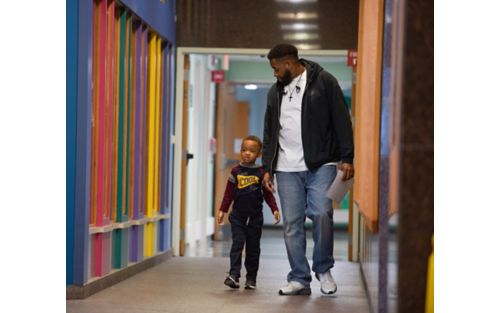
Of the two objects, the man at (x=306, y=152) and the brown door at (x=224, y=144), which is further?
the brown door at (x=224, y=144)

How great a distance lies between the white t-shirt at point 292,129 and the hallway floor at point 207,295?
0.82 meters

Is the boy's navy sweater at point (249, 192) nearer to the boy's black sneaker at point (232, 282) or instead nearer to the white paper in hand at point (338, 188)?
the boy's black sneaker at point (232, 282)

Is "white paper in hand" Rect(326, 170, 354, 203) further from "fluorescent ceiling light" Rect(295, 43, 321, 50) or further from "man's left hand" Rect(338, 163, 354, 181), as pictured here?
"fluorescent ceiling light" Rect(295, 43, 321, 50)

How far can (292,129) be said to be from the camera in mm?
5215

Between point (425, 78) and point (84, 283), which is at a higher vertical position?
point (425, 78)

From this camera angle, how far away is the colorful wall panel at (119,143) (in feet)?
16.6

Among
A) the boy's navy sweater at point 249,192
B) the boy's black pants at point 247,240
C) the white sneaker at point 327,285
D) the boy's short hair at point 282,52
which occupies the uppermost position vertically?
the boy's short hair at point 282,52

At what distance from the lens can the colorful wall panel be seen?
5059 mm

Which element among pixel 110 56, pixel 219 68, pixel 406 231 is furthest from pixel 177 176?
pixel 406 231

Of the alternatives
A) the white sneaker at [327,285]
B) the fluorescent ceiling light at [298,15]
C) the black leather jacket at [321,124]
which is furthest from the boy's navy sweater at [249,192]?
the fluorescent ceiling light at [298,15]

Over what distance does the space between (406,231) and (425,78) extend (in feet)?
1.27

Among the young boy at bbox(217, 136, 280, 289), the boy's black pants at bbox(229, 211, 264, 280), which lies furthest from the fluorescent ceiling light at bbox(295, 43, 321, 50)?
the boy's black pants at bbox(229, 211, 264, 280)

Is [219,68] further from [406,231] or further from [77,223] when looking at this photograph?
[406,231]
